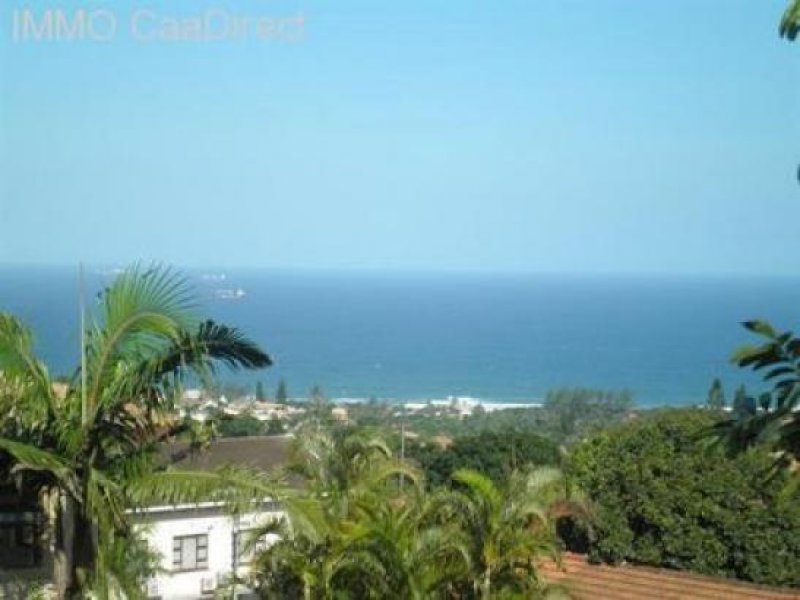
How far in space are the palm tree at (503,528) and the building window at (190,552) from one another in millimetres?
9303

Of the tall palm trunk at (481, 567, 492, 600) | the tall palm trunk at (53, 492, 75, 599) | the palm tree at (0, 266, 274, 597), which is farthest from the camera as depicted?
the tall palm trunk at (481, 567, 492, 600)

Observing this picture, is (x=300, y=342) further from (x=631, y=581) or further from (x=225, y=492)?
(x=225, y=492)

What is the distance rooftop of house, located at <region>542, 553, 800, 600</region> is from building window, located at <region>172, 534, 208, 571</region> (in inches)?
209

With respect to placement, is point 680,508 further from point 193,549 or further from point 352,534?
point 352,534

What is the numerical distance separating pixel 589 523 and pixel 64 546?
11180mm

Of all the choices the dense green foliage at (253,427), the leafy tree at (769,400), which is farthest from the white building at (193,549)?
the leafy tree at (769,400)

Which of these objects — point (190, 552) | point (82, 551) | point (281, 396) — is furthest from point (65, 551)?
point (281, 396)

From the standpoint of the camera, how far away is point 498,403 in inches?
4434

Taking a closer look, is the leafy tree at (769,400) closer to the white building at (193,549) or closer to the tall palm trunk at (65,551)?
the tall palm trunk at (65,551)

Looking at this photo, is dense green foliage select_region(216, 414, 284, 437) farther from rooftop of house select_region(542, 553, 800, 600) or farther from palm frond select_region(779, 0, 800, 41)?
palm frond select_region(779, 0, 800, 41)

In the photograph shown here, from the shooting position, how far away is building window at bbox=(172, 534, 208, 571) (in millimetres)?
18672

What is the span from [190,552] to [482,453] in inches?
443

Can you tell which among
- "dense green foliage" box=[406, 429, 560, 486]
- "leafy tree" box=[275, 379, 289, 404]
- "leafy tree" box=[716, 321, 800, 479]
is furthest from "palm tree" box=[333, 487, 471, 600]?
"leafy tree" box=[275, 379, 289, 404]

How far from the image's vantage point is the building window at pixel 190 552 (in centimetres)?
1867
